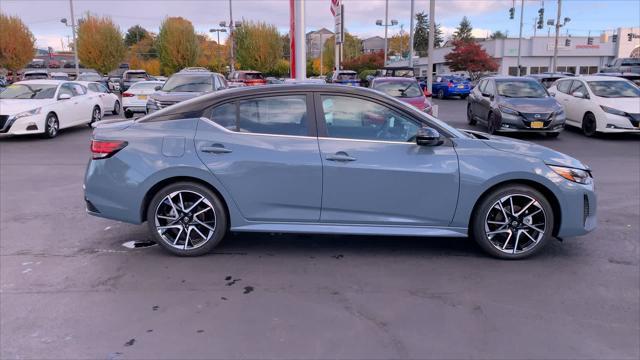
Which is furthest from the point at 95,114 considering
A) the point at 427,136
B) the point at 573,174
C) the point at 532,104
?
the point at 573,174

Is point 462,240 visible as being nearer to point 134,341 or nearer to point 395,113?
point 395,113

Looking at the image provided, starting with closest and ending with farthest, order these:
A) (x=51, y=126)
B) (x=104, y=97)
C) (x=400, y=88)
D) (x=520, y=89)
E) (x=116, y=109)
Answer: (x=51, y=126) → (x=520, y=89) → (x=400, y=88) → (x=104, y=97) → (x=116, y=109)

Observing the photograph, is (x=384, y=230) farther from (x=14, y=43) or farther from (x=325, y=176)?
(x=14, y=43)

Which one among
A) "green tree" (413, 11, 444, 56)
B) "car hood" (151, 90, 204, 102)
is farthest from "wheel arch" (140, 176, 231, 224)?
"green tree" (413, 11, 444, 56)

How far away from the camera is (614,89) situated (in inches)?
534

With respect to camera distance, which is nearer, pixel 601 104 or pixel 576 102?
pixel 601 104

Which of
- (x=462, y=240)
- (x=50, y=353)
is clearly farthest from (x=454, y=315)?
(x=50, y=353)

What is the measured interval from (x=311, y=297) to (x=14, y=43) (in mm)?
50027

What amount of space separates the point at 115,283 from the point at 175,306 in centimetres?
75

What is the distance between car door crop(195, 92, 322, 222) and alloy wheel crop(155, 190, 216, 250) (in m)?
0.33

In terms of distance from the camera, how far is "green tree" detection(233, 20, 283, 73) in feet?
174

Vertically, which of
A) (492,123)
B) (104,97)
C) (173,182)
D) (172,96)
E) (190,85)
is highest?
(190,85)

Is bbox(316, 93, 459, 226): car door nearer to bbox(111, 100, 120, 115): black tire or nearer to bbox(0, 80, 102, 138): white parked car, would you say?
bbox(0, 80, 102, 138): white parked car

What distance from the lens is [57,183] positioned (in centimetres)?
798
